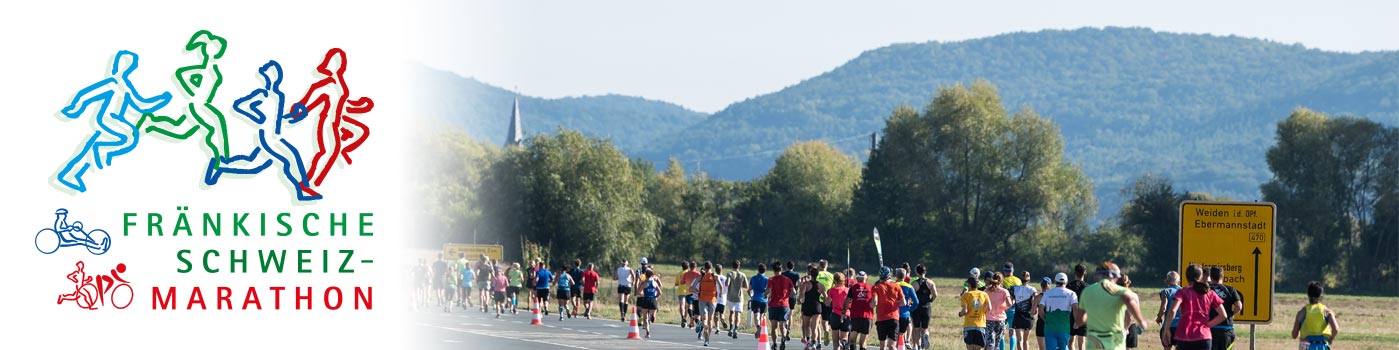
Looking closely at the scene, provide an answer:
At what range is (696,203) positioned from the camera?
432 feet

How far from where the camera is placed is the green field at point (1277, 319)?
35469 millimetres

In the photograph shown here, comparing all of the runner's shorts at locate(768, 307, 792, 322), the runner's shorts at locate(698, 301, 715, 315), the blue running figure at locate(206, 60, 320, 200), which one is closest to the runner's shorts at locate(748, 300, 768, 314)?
the runner's shorts at locate(698, 301, 715, 315)

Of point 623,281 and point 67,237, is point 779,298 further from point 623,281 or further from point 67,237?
point 67,237

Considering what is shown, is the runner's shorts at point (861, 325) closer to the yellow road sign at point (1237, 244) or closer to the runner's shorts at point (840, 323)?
the runner's shorts at point (840, 323)

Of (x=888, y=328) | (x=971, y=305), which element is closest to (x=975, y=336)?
(x=971, y=305)

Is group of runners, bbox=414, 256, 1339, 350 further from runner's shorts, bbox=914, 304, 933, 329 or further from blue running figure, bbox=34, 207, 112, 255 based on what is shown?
blue running figure, bbox=34, 207, 112, 255

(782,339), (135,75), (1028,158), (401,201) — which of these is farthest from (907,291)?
(1028,158)

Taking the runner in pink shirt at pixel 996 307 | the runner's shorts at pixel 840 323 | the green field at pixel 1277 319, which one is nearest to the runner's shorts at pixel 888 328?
the runner's shorts at pixel 840 323

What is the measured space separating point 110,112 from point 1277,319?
136 ft

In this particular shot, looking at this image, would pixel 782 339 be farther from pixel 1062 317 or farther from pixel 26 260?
pixel 26 260

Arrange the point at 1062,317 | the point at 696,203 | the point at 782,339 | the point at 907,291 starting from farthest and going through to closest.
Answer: the point at 696,203, the point at 782,339, the point at 907,291, the point at 1062,317

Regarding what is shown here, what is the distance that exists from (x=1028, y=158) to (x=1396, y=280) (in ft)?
54.4

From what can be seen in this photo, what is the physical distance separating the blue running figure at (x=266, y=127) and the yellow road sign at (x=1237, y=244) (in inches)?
456

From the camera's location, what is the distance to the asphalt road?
27722mm
